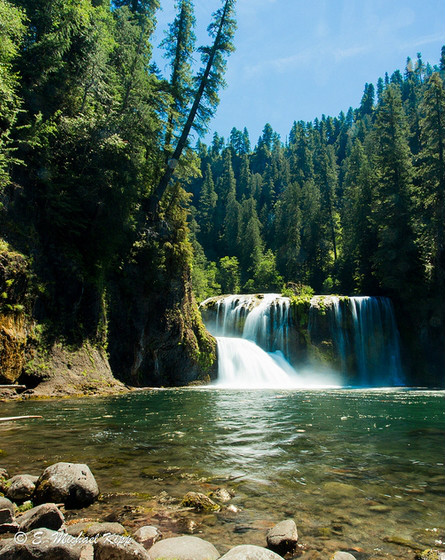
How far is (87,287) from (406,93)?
125m

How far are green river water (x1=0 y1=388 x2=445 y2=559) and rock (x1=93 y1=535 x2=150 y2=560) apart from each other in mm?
842

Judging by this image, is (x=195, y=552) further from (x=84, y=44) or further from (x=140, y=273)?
(x=84, y=44)

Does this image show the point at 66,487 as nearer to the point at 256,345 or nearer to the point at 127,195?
the point at 127,195

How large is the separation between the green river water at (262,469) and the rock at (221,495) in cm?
12

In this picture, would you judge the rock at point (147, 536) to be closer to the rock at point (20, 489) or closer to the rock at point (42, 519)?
the rock at point (42, 519)

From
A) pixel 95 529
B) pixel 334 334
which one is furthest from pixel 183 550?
pixel 334 334

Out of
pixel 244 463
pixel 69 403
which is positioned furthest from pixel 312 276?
pixel 244 463

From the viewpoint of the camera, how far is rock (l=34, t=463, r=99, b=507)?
360 cm

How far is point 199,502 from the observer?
3.75m

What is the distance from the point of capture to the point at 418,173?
31344 millimetres

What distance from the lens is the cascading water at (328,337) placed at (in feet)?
94.5

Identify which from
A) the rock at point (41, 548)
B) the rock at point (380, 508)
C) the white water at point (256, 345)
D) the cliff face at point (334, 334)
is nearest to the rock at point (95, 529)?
the rock at point (41, 548)

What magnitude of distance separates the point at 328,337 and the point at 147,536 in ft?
93.3

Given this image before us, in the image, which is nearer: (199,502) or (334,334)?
(199,502)
